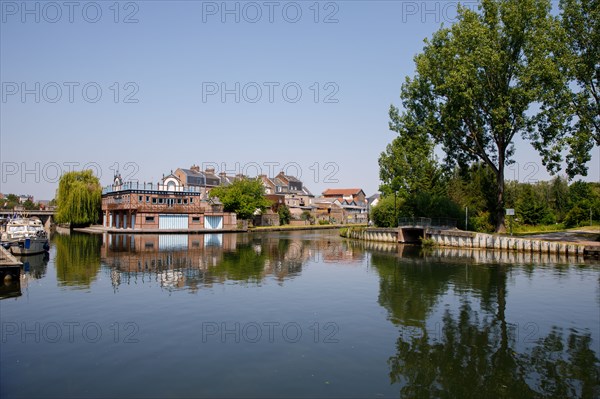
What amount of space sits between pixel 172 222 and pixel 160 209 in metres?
3.27

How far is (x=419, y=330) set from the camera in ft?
60.4

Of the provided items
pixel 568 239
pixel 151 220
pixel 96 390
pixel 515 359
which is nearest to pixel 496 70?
pixel 568 239

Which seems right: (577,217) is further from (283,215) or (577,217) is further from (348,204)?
(348,204)

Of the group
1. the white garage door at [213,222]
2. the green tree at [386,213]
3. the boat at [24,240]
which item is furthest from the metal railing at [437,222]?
the white garage door at [213,222]

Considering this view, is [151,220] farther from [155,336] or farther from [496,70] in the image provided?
[155,336]

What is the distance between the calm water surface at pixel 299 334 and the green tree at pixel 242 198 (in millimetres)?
61809

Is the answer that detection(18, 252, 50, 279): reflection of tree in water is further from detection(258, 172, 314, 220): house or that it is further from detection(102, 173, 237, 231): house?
detection(258, 172, 314, 220): house

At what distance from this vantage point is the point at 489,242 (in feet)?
164

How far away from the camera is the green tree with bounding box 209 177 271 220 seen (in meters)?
95.2

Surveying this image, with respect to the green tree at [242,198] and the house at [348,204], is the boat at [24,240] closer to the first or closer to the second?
the green tree at [242,198]

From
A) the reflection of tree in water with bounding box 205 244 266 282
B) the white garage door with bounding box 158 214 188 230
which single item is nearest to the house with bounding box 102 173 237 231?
the white garage door with bounding box 158 214 188 230

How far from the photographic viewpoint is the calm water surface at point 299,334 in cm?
1295

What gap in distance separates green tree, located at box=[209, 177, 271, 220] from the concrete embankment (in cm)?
3869

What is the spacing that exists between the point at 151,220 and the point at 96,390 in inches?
2903
